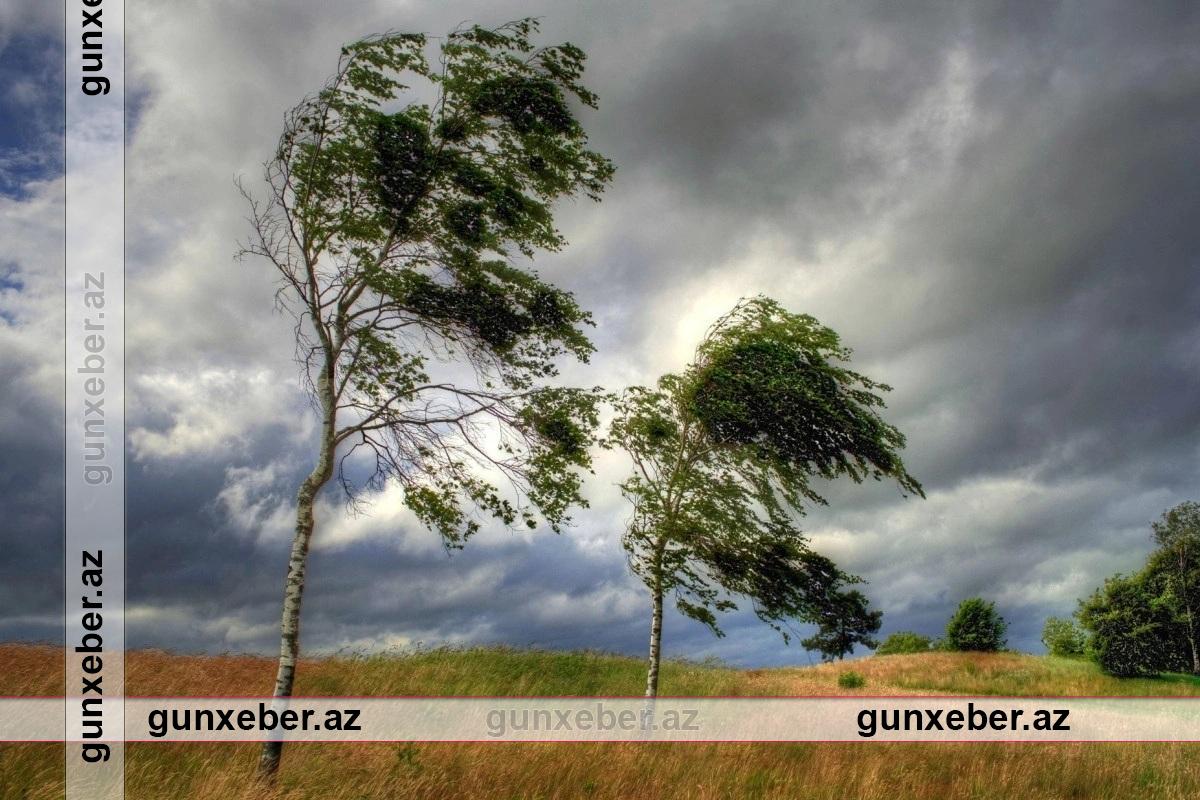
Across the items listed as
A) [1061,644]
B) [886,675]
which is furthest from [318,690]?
[1061,644]

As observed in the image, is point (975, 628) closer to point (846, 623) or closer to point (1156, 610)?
point (1156, 610)

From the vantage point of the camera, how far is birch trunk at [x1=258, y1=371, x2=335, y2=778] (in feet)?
29.0

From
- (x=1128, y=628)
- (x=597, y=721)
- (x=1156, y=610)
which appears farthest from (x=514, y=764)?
(x=1156, y=610)

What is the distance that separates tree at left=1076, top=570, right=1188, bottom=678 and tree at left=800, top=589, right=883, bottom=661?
91.5ft

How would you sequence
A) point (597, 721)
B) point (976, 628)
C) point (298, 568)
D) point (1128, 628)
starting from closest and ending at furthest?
point (298, 568)
point (597, 721)
point (1128, 628)
point (976, 628)

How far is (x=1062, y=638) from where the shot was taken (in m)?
44.5

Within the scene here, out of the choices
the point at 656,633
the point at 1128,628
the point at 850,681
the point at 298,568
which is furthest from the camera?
the point at 1128,628

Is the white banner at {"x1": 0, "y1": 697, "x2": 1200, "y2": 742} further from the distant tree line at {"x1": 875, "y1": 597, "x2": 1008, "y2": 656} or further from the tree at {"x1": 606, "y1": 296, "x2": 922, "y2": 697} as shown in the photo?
the distant tree line at {"x1": 875, "y1": 597, "x2": 1008, "y2": 656}

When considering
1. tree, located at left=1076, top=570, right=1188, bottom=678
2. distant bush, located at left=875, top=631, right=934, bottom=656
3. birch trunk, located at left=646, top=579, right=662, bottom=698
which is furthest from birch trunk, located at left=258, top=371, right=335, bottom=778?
distant bush, located at left=875, top=631, right=934, bottom=656

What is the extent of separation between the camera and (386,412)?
34.2 ft

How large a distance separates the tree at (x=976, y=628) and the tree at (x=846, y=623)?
29.4 metres

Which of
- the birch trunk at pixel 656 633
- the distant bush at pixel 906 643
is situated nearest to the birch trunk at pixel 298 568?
the birch trunk at pixel 656 633

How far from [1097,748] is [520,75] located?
56.8 feet

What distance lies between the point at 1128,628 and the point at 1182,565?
387 inches
